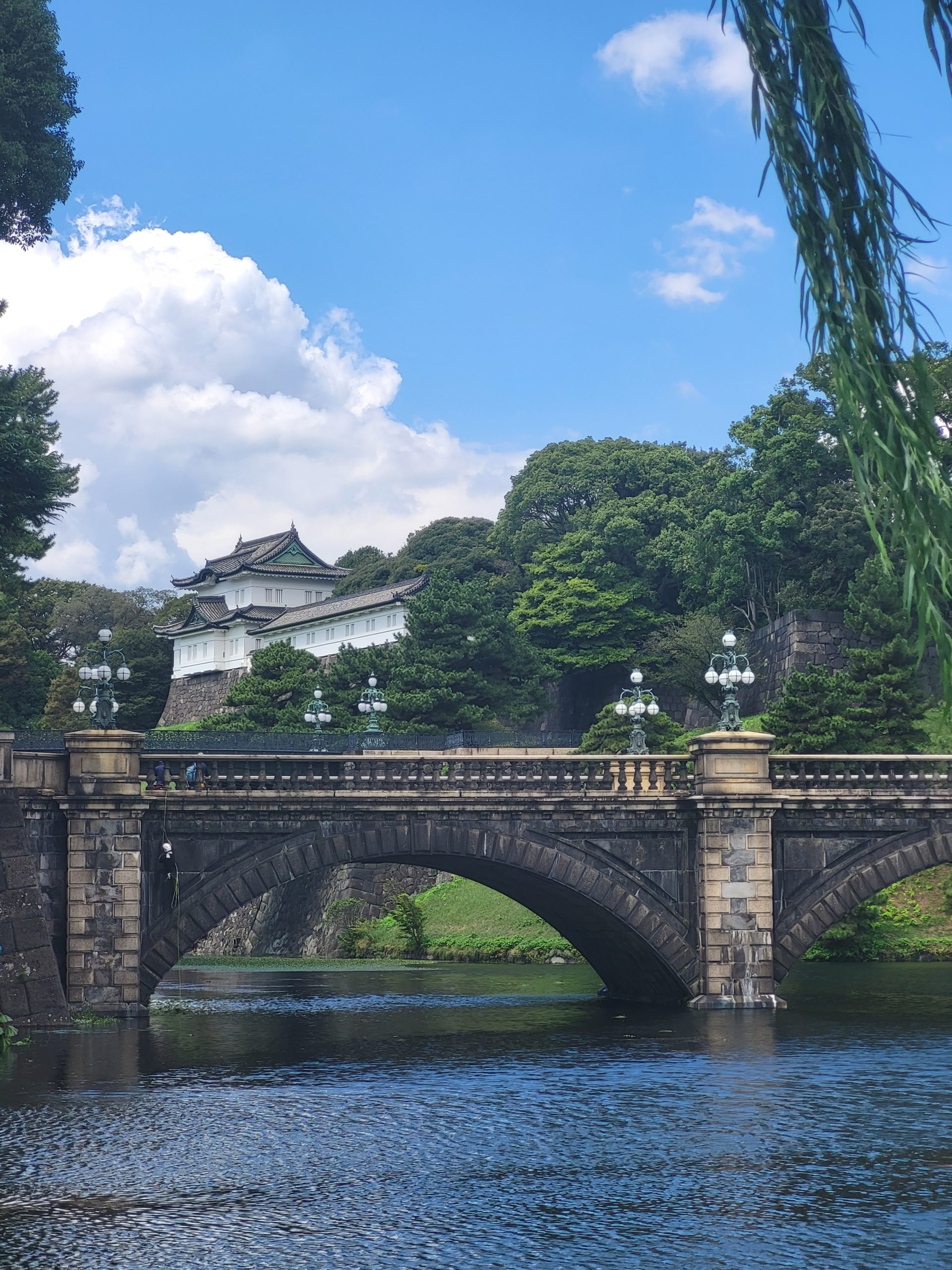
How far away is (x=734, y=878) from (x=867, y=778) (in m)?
4.61

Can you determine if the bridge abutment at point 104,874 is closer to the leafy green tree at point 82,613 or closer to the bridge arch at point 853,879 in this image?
the bridge arch at point 853,879

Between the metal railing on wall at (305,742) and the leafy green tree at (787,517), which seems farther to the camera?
the leafy green tree at (787,517)

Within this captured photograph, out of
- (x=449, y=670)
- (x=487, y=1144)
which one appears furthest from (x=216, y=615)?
(x=487, y=1144)

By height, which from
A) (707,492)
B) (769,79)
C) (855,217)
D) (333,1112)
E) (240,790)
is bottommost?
(333,1112)

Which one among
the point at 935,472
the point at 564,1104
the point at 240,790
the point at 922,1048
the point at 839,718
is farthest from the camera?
the point at 839,718

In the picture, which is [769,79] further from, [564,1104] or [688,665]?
[688,665]

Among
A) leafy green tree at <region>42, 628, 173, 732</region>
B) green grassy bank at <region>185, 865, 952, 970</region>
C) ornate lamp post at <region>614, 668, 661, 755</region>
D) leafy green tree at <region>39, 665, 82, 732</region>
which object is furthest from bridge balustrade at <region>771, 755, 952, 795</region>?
leafy green tree at <region>42, 628, 173, 732</region>

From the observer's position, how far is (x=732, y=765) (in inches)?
1528

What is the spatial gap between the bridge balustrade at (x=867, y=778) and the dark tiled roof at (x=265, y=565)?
83311 millimetres

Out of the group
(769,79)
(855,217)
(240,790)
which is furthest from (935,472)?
(240,790)

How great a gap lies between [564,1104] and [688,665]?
51783 millimetres

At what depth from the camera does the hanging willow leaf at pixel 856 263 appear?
11.5 metres

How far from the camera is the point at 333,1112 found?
88.8ft

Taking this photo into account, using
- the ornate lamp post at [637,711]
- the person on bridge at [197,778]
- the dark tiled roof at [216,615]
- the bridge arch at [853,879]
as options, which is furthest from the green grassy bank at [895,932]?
the dark tiled roof at [216,615]
